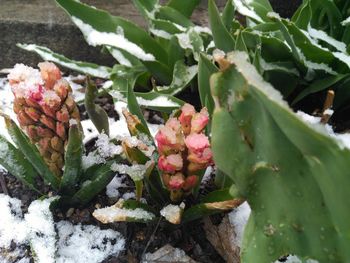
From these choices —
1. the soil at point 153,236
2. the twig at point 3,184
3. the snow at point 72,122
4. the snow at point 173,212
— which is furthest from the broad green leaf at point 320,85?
the twig at point 3,184

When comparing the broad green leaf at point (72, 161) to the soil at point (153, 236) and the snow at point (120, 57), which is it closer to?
the soil at point (153, 236)

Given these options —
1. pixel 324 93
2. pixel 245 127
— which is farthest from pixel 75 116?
pixel 324 93

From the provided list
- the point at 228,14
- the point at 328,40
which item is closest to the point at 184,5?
the point at 228,14

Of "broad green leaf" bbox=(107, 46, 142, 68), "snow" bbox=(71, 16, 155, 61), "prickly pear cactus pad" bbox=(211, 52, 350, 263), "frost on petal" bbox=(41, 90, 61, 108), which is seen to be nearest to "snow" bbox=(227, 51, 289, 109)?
"prickly pear cactus pad" bbox=(211, 52, 350, 263)

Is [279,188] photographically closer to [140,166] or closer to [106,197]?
[140,166]

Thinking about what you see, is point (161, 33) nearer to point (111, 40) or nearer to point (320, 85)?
point (111, 40)

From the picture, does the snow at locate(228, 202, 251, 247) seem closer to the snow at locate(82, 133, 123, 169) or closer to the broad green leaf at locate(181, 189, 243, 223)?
the broad green leaf at locate(181, 189, 243, 223)
